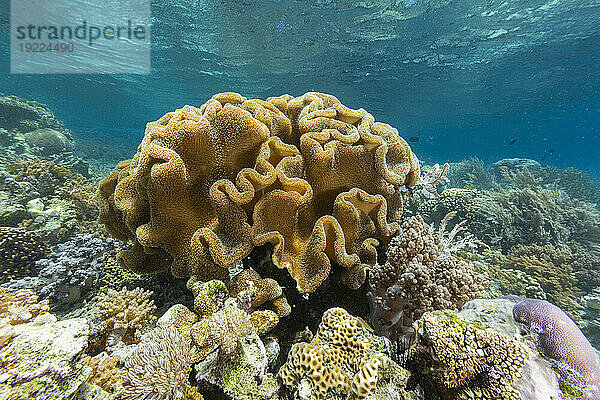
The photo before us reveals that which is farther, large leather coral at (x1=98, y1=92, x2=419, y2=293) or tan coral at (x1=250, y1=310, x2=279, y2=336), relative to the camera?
large leather coral at (x1=98, y1=92, x2=419, y2=293)

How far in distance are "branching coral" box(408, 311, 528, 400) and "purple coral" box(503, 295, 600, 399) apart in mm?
193

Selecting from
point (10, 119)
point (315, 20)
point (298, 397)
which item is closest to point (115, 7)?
point (10, 119)

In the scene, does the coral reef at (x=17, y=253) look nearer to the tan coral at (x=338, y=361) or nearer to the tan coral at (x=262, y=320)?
the tan coral at (x=262, y=320)

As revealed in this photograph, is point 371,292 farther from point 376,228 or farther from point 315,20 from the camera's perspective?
point 315,20

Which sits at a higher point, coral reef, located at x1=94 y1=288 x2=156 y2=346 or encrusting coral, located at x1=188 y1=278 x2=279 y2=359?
encrusting coral, located at x1=188 y1=278 x2=279 y2=359

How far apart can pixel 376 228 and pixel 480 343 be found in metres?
1.34

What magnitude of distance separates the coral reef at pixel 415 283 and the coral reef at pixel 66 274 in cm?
349

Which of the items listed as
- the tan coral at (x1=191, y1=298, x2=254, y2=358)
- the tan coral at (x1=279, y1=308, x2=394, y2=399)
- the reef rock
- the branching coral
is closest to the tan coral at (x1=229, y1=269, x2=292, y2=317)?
the tan coral at (x1=191, y1=298, x2=254, y2=358)

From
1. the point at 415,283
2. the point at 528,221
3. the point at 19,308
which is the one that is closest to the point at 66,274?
the point at 19,308

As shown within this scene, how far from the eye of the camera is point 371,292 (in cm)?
257

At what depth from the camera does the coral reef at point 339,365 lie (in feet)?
5.22

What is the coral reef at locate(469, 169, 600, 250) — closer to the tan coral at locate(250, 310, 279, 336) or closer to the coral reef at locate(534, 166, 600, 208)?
the tan coral at locate(250, 310, 279, 336)

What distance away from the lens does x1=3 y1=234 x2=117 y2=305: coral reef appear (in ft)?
10.5

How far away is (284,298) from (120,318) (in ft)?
4.54
